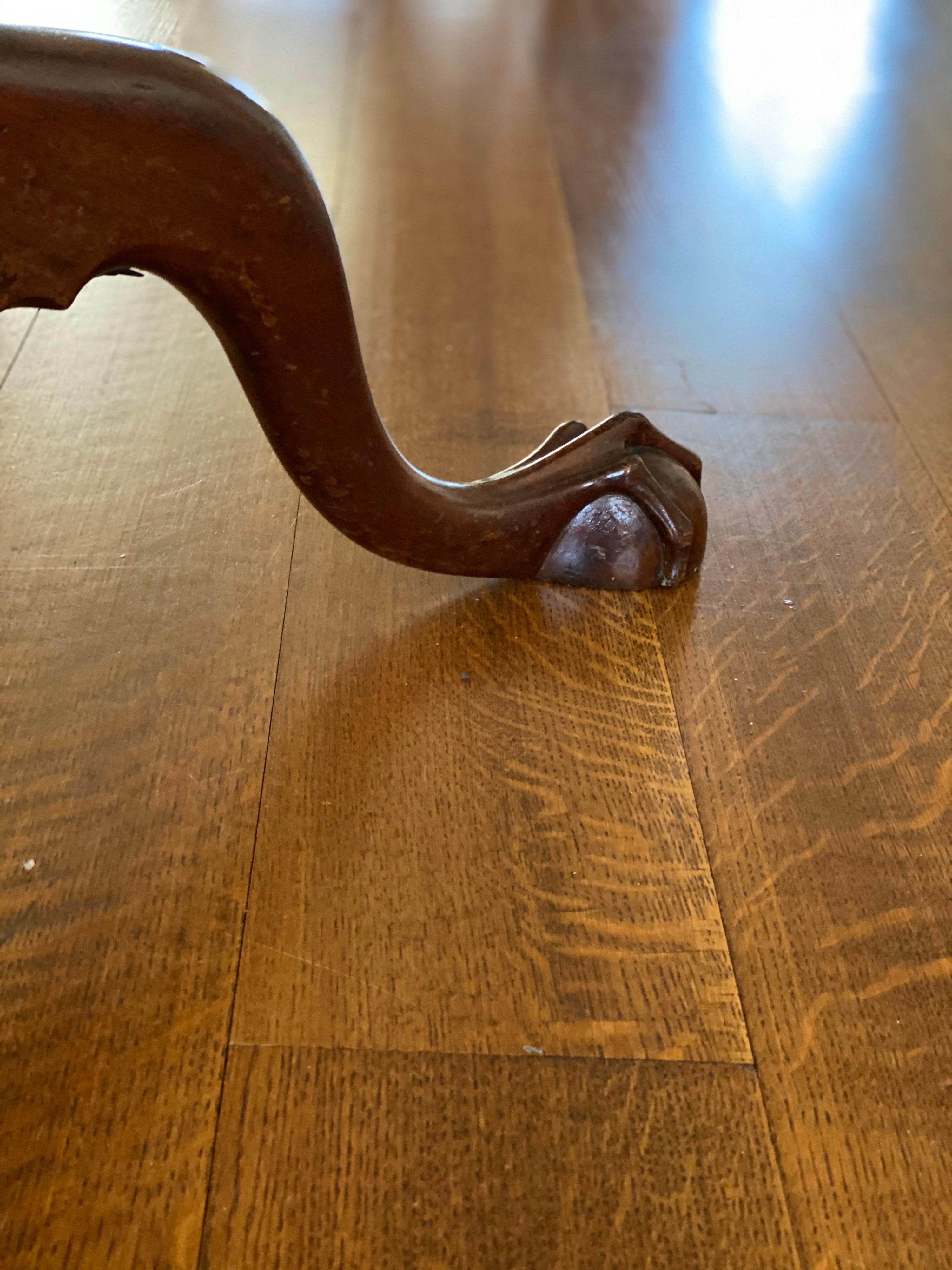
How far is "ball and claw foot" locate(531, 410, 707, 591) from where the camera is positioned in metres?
0.70

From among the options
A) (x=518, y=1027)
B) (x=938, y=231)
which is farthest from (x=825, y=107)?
(x=518, y=1027)

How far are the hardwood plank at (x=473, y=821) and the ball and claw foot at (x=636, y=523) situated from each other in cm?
2

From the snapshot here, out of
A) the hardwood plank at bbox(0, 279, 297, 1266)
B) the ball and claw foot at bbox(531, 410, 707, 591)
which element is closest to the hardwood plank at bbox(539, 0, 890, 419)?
the ball and claw foot at bbox(531, 410, 707, 591)

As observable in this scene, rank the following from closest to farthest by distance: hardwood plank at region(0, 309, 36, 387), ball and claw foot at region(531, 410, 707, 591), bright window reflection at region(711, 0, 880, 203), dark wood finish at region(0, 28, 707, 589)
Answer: dark wood finish at region(0, 28, 707, 589) < ball and claw foot at region(531, 410, 707, 591) < hardwood plank at region(0, 309, 36, 387) < bright window reflection at region(711, 0, 880, 203)

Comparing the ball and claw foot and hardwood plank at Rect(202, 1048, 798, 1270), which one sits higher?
the ball and claw foot

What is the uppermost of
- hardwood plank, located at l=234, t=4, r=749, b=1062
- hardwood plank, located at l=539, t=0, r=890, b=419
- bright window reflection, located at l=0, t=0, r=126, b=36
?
bright window reflection, located at l=0, t=0, r=126, b=36

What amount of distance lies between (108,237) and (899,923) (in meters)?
0.44

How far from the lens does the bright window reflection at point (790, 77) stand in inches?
57.3

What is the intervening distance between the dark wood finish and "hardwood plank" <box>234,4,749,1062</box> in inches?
1.9

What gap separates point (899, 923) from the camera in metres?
0.54

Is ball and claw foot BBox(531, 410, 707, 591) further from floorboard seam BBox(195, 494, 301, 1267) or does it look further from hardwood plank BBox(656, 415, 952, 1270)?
floorboard seam BBox(195, 494, 301, 1267)

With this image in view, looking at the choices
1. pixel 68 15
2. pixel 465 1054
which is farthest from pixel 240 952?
pixel 68 15

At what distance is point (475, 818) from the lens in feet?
1.88

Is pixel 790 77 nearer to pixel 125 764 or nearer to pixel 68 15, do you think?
pixel 68 15
